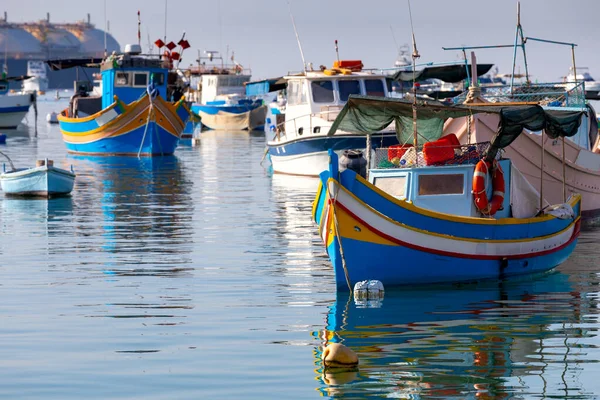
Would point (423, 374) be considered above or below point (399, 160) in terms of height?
below

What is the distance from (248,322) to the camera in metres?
15.0

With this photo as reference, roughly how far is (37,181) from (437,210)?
16.3m

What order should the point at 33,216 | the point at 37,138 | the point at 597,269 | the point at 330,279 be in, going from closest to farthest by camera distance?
the point at 330,279 → the point at 597,269 → the point at 33,216 → the point at 37,138

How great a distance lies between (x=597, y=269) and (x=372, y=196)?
5690mm

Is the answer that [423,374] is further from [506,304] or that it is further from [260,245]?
[260,245]

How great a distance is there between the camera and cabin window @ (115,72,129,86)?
169ft

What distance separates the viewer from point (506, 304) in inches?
655

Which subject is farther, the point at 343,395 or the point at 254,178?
the point at 254,178

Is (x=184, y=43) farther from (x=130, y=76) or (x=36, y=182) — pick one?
(x=36, y=182)

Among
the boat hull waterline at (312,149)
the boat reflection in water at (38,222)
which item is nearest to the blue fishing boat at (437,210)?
the boat reflection in water at (38,222)

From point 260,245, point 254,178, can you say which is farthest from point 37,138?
point 260,245

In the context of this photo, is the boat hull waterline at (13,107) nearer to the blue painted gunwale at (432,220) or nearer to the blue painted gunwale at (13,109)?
Result: the blue painted gunwale at (13,109)

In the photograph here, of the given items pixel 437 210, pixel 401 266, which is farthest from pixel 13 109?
pixel 401 266

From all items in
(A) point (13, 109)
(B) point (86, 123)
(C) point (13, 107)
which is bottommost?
(A) point (13, 109)
